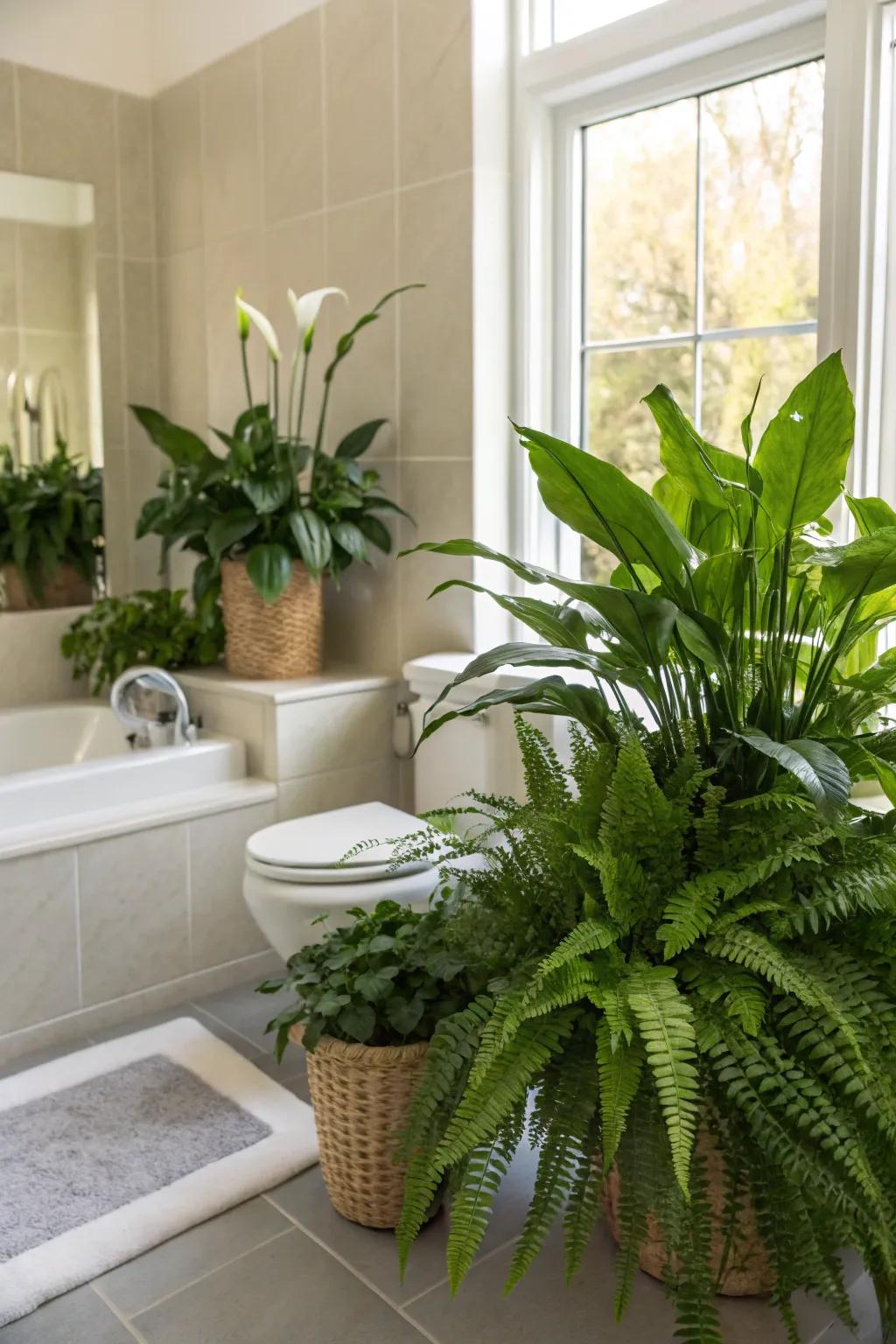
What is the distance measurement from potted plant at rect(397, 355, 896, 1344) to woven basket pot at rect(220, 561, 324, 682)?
1.39 metres

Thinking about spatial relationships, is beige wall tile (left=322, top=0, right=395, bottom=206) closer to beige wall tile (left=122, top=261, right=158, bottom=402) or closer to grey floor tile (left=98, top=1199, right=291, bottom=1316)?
beige wall tile (left=122, top=261, right=158, bottom=402)

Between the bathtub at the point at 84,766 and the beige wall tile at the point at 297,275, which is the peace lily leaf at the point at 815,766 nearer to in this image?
the bathtub at the point at 84,766

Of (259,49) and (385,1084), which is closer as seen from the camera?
(385,1084)

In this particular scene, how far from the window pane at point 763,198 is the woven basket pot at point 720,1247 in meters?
1.63

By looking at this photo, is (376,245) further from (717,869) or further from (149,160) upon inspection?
(717,869)

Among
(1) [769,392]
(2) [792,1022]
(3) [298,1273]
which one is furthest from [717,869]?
(1) [769,392]

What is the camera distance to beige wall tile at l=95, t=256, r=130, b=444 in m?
3.58

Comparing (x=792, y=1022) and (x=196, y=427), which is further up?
(x=196, y=427)

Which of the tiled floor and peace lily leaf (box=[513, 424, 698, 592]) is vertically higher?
peace lily leaf (box=[513, 424, 698, 592])

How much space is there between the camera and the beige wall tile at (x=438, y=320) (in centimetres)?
285

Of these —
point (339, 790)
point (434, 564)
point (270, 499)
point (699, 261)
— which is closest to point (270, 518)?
point (270, 499)

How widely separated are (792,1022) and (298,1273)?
0.89 m

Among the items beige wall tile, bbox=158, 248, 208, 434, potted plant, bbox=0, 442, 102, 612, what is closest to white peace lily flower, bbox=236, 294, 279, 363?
beige wall tile, bbox=158, 248, 208, 434

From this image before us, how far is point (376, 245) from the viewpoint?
3045 millimetres
